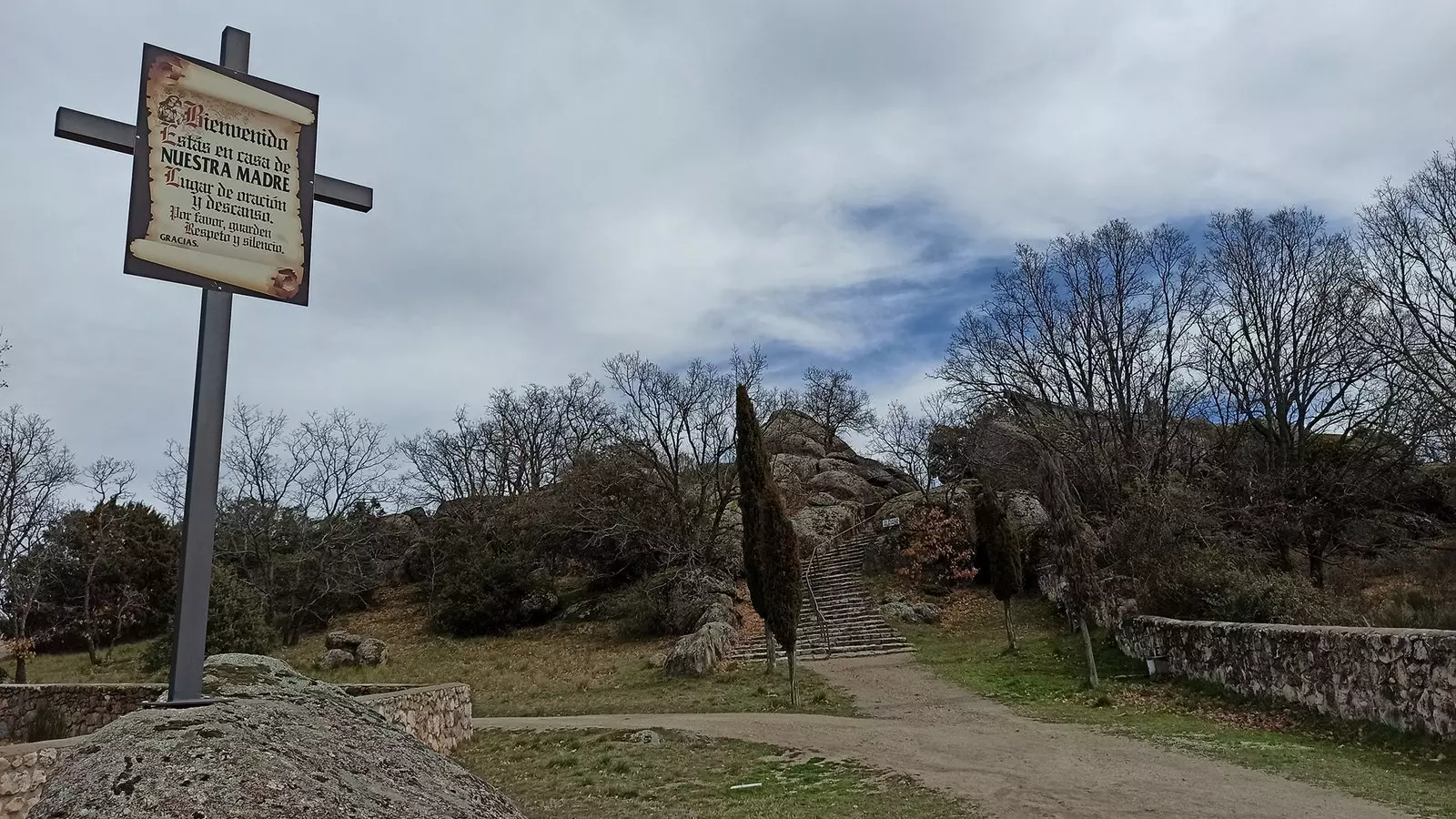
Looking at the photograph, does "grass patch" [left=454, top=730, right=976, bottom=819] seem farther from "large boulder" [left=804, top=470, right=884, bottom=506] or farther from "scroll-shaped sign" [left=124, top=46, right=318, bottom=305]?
"large boulder" [left=804, top=470, right=884, bottom=506]

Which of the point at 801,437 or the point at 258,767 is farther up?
the point at 801,437

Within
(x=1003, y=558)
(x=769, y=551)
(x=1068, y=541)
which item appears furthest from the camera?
(x=1003, y=558)

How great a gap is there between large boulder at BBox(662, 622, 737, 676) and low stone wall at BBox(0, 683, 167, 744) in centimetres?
1022

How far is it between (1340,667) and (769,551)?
887 centimetres

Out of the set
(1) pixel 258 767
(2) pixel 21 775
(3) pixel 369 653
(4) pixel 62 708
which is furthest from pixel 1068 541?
(3) pixel 369 653

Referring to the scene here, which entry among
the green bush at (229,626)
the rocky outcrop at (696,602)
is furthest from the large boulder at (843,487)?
the green bush at (229,626)

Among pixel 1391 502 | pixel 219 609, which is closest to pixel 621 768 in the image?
pixel 219 609

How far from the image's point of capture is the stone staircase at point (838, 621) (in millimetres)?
21734

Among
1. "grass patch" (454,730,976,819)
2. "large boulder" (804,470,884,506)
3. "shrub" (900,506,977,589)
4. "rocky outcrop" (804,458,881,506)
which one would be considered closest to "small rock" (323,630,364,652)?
"grass patch" (454,730,976,819)

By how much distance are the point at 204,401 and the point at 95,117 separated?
138 cm

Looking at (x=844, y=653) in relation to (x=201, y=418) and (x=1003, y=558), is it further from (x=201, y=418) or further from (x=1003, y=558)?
(x=201, y=418)

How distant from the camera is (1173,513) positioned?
20.7 m

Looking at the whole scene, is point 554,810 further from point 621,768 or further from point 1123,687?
point 1123,687

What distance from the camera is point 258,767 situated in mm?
2637
